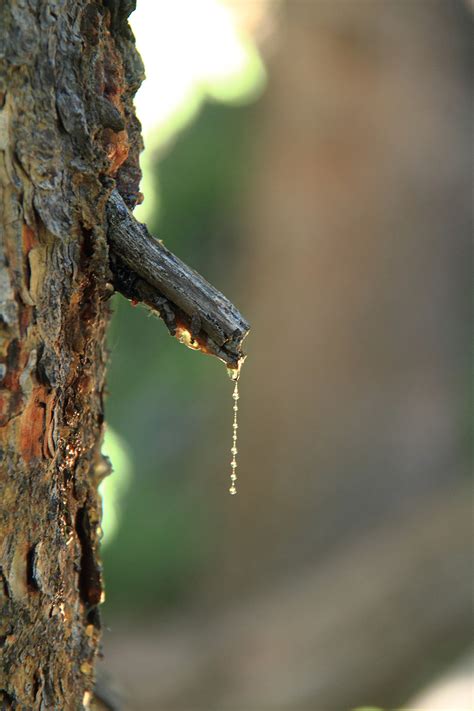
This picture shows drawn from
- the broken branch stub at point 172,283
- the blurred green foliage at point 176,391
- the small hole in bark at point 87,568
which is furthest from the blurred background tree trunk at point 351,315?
the broken branch stub at point 172,283

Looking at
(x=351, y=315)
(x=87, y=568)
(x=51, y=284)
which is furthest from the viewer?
(x=351, y=315)

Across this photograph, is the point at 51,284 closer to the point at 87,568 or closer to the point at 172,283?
the point at 172,283

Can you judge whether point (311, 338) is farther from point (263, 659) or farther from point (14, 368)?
point (14, 368)

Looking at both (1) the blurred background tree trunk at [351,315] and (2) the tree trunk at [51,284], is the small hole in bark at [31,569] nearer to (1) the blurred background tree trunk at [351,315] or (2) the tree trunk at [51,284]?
(2) the tree trunk at [51,284]

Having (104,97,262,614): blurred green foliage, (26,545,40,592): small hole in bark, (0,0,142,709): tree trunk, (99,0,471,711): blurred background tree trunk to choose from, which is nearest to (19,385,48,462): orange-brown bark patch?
(0,0,142,709): tree trunk

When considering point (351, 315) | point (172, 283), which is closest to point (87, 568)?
point (172, 283)

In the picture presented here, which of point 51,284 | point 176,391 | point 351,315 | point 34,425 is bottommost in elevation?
point 34,425
